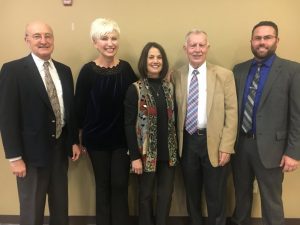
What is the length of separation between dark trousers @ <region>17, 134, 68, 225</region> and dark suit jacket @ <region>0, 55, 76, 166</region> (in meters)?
0.11

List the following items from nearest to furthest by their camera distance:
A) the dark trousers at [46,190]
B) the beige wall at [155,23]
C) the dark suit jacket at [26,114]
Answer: the dark suit jacket at [26,114] → the dark trousers at [46,190] → the beige wall at [155,23]

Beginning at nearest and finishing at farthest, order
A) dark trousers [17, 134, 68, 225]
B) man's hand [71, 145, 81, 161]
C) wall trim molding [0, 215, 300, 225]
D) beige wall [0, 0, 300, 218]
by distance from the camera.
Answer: dark trousers [17, 134, 68, 225] → man's hand [71, 145, 81, 161] → beige wall [0, 0, 300, 218] → wall trim molding [0, 215, 300, 225]

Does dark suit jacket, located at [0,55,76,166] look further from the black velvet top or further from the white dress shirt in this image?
the white dress shirt

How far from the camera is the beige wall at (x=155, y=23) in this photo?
2.61 metres

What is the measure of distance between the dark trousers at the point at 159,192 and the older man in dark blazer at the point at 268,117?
0.58 m

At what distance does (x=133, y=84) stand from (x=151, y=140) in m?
0.43

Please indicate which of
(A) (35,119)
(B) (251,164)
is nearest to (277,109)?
(B) (251,164)

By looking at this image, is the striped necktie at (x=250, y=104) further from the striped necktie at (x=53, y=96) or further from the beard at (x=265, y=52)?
the striped necktie at (x=53, y=96)

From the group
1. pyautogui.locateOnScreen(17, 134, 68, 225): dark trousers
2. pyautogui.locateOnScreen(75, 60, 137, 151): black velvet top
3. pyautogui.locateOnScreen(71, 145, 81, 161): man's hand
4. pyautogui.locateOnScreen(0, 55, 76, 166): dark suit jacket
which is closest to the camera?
pyautogui.locateOnScreen(0, 55, 76, 166): dark suit jacket

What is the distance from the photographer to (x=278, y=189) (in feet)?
7.54

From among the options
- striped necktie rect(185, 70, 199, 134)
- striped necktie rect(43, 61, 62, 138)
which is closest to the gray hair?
striped necktie rect(43, 61, 62, 138)

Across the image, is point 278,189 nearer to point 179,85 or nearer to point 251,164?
point 251,164

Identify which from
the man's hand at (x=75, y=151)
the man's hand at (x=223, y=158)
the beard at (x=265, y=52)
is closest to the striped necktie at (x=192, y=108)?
the man's hand at (x=223, y=158)

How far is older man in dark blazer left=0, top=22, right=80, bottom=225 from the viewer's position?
6.77 ft
